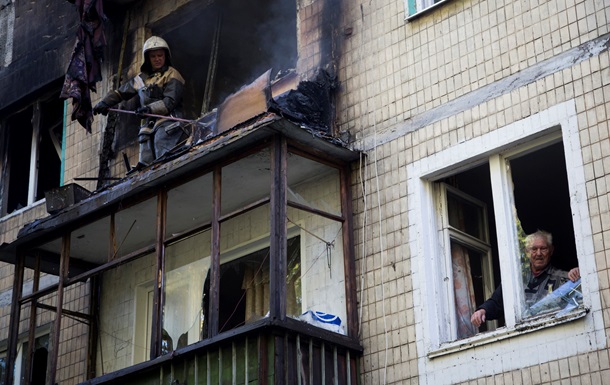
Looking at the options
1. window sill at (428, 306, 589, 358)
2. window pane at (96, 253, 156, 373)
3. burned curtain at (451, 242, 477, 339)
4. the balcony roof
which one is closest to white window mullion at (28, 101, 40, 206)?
the balcony roof

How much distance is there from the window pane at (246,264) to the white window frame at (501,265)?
2.32 m

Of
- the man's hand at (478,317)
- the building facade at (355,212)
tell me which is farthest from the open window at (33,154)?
the man's hand at (478,317)

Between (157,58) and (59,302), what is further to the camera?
(157,58)

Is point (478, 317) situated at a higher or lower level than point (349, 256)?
lower

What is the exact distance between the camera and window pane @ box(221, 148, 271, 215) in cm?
1226

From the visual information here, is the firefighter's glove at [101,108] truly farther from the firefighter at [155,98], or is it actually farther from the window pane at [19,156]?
the window pane at [19,156]

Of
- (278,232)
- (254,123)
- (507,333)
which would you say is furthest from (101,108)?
(507,333)

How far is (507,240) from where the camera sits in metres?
10.7

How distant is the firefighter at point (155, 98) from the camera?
14109 mm

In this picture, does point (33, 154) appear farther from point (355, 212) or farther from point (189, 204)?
point (355, 212)

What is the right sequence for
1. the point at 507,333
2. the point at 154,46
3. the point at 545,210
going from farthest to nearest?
the point at 154,46, the point at 545,210, the point at 507,333

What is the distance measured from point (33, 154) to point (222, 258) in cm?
508

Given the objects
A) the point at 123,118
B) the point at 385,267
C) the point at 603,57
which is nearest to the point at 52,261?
the point at 123,118

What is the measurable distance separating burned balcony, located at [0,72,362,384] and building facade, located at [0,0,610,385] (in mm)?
29
